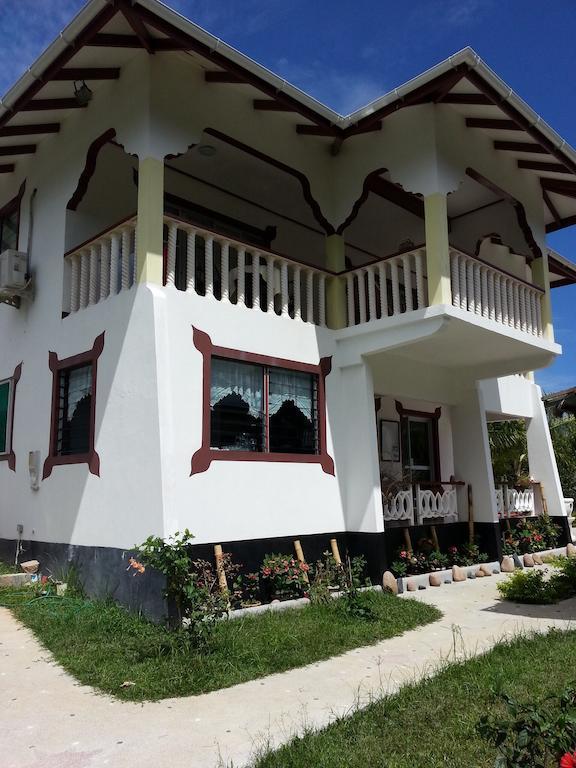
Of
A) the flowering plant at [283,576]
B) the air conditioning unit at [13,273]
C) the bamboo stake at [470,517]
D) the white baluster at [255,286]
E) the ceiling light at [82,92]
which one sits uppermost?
the ceiling light at [82,92]

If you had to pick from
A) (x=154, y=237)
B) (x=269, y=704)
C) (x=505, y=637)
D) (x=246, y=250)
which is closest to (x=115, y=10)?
(x=154, y=237)

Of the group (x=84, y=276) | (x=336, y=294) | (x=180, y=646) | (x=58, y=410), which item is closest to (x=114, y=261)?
(x=84, y=276)

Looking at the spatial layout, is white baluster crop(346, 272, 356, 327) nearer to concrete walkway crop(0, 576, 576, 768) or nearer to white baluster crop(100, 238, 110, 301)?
white baluster crop(100, 238, 110, 301)

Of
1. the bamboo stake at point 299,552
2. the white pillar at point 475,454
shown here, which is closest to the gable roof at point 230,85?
the white pillar at point 475,454

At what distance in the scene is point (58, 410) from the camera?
955cm

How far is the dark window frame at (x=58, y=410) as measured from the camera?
8648mm

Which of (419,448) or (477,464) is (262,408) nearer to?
(477,464)

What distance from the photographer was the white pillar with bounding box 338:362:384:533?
384 inches

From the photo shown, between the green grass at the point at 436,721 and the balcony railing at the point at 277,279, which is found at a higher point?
the balcony railing at the point at 277,279

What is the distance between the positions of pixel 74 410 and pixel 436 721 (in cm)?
657

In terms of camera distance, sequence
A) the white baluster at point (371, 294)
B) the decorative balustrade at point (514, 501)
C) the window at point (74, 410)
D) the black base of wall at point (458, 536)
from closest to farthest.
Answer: the window at point (74, 410) → the white baluster at point (371, 294) → the black base of wall at point (458, 536) → the decorative balustrade at point (514, 501)

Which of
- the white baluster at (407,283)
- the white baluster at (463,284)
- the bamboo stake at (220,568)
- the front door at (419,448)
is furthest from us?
the front door at (419,448)

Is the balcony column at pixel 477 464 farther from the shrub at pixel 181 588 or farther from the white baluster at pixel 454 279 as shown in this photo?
the shrub at pixel 181 588

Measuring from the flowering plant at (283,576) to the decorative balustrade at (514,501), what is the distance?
556cm
